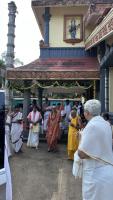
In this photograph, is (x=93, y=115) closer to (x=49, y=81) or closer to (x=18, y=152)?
(x=18, y=152)

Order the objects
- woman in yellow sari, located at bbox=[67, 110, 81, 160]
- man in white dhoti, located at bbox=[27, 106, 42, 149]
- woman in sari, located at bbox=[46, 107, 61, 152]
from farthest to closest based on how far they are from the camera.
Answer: man in white dhoti, located at bbox=[27, 106, 42, 149]
woman in sari, located at bbox=[46, 107, 61, 152]
woman in yellow sari, located at bbox=[67, 110, 81, 160]

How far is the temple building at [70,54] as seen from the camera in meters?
12.9

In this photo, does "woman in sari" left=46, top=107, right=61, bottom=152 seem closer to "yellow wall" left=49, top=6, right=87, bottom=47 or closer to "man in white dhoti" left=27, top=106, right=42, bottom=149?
"man in white dhoti" left=27, top=106, right=42, bottom=149

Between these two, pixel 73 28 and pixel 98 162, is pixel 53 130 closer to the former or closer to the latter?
pixel 73 28

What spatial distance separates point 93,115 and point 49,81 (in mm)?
10769

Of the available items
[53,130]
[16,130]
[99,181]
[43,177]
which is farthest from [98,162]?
[53,130]

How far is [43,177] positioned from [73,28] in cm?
894

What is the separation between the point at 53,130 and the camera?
40.7 feet

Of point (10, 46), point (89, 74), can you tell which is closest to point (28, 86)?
point (89, 74)

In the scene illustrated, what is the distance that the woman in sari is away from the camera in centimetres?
1234

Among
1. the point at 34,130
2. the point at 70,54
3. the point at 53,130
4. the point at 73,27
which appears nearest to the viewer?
the point at 53,130

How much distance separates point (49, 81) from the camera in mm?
14812

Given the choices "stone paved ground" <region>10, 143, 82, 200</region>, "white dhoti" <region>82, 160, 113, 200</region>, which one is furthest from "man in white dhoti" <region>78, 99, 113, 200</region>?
"stone paved ground" <region>10, 143, 82, 200</region>

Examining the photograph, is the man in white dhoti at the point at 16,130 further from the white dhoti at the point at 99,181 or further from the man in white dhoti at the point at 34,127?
the white dhoti at the point at 99,181
